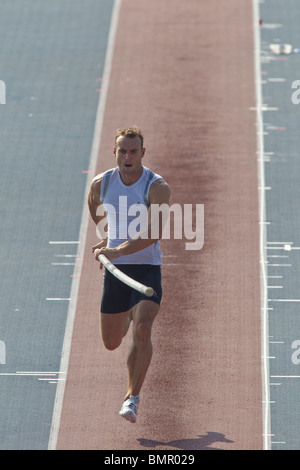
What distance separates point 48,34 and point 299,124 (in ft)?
18.7

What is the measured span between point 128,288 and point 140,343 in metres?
0.66

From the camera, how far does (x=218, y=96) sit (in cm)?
1780

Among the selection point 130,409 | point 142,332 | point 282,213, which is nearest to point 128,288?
point 142,332

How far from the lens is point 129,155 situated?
10016mm

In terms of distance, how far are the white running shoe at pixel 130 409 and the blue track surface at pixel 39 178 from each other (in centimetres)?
139

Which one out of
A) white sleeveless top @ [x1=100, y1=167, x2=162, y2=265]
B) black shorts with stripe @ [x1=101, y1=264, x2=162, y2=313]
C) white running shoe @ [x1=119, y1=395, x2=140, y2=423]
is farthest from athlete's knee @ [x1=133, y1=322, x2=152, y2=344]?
white sleeveless top @ [x1=100, y1=167, x2=162, y2=265]

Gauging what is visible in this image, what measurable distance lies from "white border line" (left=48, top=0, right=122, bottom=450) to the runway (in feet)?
0.08

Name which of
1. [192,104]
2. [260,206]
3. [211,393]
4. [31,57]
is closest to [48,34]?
[31,57]

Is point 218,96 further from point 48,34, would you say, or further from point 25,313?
point 25,313

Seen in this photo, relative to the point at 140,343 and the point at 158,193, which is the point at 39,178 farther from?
the point at 140,343

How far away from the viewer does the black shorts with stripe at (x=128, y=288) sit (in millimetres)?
10062

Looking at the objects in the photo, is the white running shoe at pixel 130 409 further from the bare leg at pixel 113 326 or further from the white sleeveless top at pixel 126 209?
the white sleeveless top at pixel 126 209

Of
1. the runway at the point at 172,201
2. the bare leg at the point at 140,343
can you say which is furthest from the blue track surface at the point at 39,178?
the bare leg at the point at 140,343

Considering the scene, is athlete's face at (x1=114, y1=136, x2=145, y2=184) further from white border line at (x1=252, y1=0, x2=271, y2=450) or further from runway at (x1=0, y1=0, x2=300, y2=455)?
white border line at (x1=252, y1=0, x2=271, y2=450)
